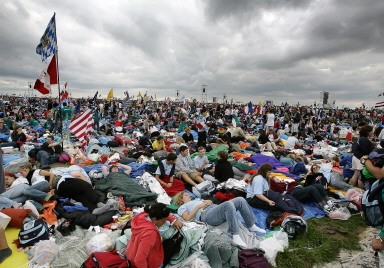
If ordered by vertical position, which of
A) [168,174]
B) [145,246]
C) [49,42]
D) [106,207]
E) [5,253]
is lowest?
[5,253]

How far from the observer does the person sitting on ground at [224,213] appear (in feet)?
15.2

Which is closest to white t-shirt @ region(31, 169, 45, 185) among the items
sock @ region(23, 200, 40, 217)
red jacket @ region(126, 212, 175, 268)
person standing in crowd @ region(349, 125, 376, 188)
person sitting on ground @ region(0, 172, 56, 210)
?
person sitting on ground @ region(0, 172, 56, 210)

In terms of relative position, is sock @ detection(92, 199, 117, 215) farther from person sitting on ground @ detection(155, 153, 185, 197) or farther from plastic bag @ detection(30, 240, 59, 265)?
person sitting on ground @ detection(155, 153, 185, 197)

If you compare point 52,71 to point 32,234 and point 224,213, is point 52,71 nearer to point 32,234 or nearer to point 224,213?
point 32,234

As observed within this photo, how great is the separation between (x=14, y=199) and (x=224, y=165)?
500cm

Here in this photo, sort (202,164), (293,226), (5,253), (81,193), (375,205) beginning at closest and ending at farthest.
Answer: (375,205) < (5,253) < (293,226) < (81,193) < (202,164)

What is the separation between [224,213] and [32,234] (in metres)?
3.20

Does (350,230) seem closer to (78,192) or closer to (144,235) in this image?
(144,235)

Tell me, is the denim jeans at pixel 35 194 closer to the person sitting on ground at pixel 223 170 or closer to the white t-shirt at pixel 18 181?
the white t-shirt at pixel 18 181

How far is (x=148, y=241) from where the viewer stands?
Result: 328 centimetres

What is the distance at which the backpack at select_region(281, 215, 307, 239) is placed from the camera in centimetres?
489

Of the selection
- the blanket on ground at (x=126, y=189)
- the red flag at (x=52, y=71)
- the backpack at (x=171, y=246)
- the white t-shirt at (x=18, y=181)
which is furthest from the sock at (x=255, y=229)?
the red flag at (x=52, y=71)

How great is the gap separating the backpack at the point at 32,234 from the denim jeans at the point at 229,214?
2704 mm

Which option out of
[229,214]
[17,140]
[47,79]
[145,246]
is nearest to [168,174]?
[229,214]
